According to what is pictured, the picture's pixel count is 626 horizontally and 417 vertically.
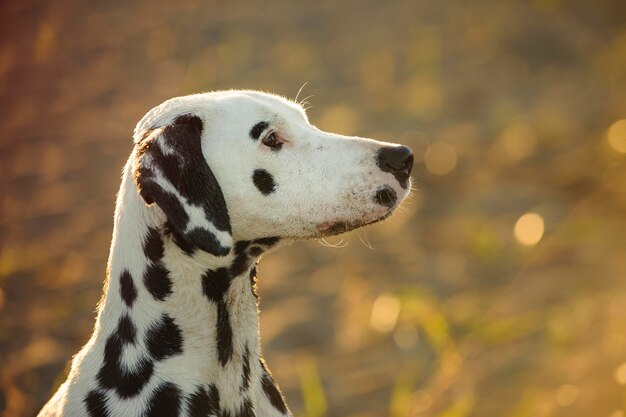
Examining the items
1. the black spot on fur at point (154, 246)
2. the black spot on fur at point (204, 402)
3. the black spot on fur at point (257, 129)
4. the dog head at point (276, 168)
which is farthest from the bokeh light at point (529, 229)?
the black spot on fur at point (154, 246)

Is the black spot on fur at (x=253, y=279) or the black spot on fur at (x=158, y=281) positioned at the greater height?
the black spot on fur at (x=253, y=279)

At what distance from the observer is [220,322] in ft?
11.1

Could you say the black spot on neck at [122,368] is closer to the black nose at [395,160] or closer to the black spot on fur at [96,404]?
the black spot on fur at [96,404]

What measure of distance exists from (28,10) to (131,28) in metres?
1.11

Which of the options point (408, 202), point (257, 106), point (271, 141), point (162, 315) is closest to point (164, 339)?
point (162, 315)

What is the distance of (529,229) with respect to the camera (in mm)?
7207

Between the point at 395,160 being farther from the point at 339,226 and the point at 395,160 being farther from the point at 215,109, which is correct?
the point at 215,109

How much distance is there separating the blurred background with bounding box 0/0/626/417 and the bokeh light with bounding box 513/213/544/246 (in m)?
0.02

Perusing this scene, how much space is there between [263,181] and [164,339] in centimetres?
64

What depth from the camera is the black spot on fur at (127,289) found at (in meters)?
3.30

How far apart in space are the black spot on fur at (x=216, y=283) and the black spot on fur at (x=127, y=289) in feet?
0.79

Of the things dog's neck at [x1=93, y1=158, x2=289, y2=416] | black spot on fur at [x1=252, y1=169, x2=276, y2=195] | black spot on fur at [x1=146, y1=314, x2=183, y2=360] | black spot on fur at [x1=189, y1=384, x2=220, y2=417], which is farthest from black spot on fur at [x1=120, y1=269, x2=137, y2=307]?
black spot on fur at [x1=252, y1=169, x2=276, y2=195]

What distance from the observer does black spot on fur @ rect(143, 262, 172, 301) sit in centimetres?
329

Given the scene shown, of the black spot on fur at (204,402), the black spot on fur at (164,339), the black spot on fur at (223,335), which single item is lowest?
the black spot on fur at (204,402)
